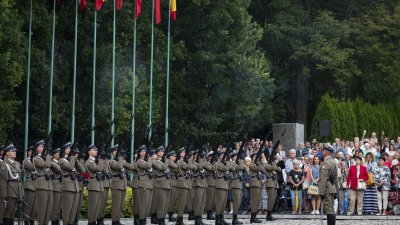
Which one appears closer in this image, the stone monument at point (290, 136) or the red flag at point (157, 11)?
the red flag at point (157, 11)

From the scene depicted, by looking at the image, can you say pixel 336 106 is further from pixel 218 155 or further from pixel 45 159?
pixel 45 159

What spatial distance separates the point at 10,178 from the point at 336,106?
98.1ft

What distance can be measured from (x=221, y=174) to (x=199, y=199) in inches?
39.0

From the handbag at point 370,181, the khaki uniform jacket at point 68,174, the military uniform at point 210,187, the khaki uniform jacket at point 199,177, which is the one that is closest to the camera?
the khaki uniform jacket at point 68,174

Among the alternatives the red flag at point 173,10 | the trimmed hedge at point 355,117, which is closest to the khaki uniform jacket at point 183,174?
the red flag at point 173,10

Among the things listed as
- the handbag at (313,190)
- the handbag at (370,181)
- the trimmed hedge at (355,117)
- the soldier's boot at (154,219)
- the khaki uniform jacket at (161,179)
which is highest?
the trimmed hedge at (355,117)

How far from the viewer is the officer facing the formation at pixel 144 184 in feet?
101

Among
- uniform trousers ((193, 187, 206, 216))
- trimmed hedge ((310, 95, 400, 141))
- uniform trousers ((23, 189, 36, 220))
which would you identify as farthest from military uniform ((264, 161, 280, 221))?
trimmed hedge ((310, 95, 400, 141))

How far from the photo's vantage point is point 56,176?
1117 inches

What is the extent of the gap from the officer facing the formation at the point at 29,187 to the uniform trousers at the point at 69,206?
768 mm

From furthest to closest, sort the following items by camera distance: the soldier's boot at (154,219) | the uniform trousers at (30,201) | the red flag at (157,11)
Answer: the red flag at (157,11) → the soldier's boot at (154,219) → the uniform trousers at (30,201)

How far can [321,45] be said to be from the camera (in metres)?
60.4

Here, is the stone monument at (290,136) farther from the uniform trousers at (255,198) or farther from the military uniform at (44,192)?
the military uniform at (44,192)

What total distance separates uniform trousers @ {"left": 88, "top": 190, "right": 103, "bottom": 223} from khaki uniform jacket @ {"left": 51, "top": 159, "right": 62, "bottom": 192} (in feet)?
3.08
